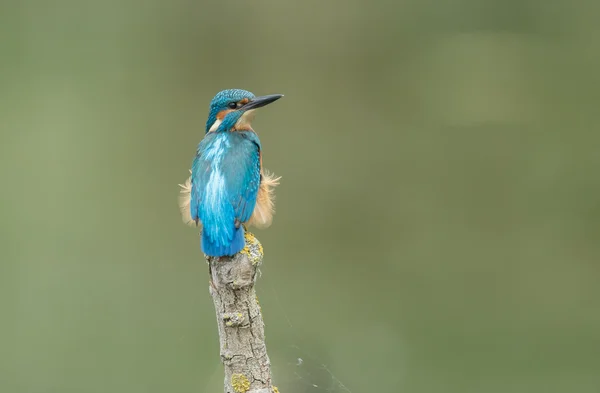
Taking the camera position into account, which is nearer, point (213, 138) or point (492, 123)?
point (213, 138)

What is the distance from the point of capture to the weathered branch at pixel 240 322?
144 centimetres

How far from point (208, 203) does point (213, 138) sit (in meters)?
0.26

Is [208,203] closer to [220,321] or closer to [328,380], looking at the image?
[220,321]

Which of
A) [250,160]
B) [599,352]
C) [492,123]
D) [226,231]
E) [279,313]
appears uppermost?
[492,123]

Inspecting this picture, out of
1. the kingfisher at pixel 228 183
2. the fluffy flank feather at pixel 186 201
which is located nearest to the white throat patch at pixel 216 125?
the kingfisher at pixel 228 183

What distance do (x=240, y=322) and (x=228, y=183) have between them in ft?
1.13

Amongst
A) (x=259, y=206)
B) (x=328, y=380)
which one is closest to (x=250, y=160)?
(x=259, y=206)

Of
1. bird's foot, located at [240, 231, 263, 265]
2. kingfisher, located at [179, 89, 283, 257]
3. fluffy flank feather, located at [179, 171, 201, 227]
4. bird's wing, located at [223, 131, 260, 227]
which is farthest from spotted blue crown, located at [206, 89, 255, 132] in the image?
bird's foot, located at [240, 231, 263, 265]

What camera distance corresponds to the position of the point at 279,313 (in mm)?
3170

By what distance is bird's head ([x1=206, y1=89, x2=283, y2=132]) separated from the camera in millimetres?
1820

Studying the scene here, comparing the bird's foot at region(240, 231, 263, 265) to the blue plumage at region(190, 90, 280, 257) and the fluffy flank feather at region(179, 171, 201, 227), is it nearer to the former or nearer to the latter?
the blue plumage at region(190, 90, 280, 257)

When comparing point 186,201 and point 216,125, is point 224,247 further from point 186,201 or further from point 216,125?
point 216,125

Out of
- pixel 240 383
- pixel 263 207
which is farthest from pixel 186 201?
pixel 240 383

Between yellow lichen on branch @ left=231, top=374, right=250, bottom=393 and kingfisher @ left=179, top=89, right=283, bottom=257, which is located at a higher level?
kingfisher @ left=179, top=89, right=283, bottom=257
